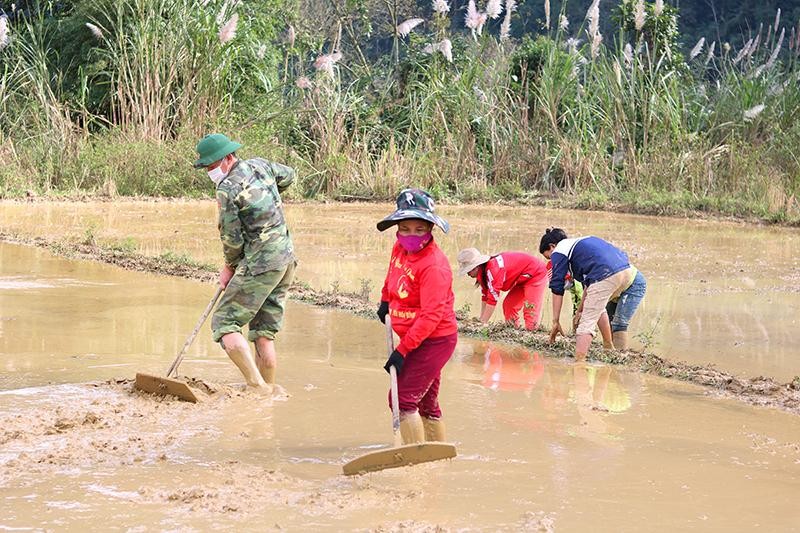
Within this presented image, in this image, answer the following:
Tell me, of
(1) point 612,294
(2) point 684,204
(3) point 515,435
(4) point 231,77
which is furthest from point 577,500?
(4) point 231,77

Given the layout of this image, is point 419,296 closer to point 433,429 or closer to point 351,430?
point 433,429

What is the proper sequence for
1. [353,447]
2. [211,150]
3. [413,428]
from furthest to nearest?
1. [211,150]
2. [353,447]
3. [413,428]

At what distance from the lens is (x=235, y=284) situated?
22.8 feet

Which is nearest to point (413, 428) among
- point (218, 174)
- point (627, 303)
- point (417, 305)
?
point (417, 305)

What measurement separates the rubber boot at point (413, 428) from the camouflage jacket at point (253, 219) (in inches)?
66.1

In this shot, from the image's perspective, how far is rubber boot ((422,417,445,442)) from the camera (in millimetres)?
5934

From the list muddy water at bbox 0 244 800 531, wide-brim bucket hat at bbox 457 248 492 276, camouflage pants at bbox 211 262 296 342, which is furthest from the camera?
wide-brim bucket hat at bbox 457 248 492 276

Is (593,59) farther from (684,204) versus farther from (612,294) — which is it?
(612,294)

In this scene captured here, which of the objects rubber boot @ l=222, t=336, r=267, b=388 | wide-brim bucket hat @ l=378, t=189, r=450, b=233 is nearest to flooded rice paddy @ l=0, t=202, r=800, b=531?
rubber boot @ l=222, t=336, r=267, b=388

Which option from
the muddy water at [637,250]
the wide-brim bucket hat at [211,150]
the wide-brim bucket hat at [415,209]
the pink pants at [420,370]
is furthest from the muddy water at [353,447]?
the muddy water at [637,250]

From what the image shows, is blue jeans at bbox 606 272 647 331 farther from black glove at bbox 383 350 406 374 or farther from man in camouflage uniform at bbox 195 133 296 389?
black glove at bbox 383 350 406 374

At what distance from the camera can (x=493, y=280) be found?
945cm

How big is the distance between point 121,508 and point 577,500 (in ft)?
6.38

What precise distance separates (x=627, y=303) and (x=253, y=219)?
10.5ft
